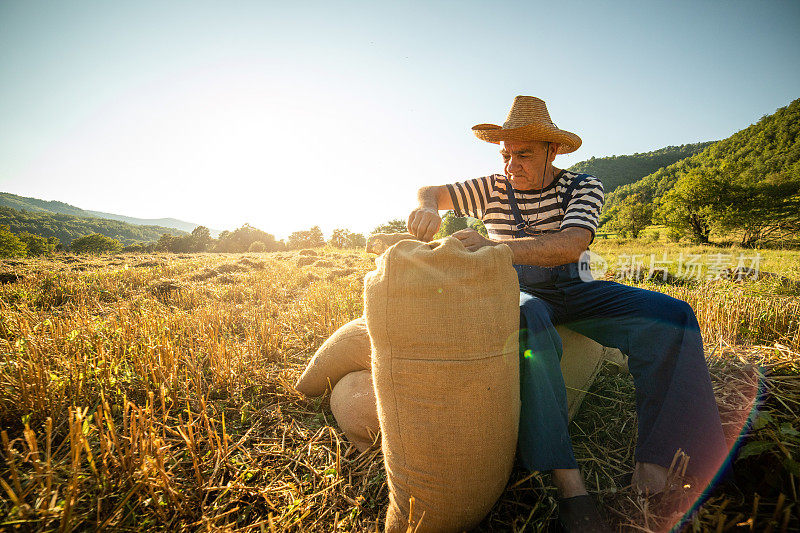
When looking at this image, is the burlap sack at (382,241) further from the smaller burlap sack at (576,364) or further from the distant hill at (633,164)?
the distant hill at (633,164)

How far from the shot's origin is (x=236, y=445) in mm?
1786

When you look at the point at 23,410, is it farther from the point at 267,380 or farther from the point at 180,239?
the point at 180,239

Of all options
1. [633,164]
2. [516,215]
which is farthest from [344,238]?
[633,164]

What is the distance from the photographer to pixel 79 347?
269cm

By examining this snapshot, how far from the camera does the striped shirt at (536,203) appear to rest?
2039 millimetres

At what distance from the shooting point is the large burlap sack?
4.20ft

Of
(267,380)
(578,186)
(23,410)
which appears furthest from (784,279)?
(23,410)

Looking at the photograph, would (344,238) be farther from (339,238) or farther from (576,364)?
(576,364)

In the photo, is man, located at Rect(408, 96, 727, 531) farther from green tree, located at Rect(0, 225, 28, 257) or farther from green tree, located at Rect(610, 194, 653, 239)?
green tree, located at Rect(610, 194, 653, 239)

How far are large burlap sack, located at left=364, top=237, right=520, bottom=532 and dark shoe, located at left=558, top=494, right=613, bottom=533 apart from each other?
0.31m

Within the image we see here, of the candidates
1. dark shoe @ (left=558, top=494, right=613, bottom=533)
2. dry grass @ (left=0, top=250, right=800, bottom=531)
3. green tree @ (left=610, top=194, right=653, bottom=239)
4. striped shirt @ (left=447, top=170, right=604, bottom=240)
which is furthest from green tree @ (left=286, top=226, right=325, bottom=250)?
green tree @ (left=610, top=194, right=653, bottom=239)

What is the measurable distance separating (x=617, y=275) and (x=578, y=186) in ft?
33.4

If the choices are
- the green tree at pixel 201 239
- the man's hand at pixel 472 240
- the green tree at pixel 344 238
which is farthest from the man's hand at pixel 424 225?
the green tree at pixel 201 239

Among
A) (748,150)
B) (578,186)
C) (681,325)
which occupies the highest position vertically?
(748,150)
